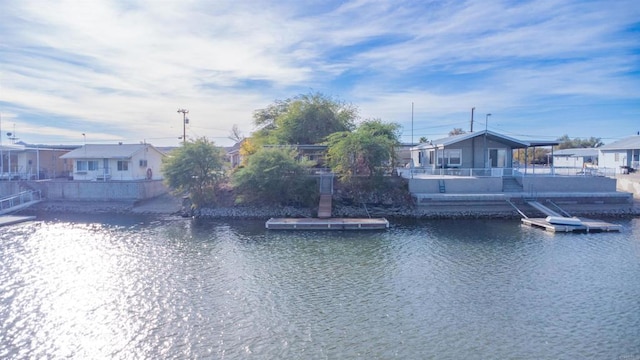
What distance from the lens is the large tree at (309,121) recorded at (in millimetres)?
40219

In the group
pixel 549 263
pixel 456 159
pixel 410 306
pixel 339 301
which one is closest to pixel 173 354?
pixel 339 301

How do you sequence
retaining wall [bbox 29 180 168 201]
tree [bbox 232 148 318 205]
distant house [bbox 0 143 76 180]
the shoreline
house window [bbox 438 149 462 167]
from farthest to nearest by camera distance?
distant house [bbox 0 143 76 180] < retaining wall [bbox 29 180 168 201] < house window [bbox 438 149 462 167] < tree [bbox 232 148 318 205] < the shoreline

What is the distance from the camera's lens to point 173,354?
10633mm

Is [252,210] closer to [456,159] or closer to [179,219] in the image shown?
[179,219]

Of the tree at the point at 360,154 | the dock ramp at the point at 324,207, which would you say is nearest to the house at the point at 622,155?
the tree at the point at 360,154

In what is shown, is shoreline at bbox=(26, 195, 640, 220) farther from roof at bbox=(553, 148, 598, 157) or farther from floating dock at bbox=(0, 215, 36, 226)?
roof at bbox=(553, 148, 598, 157)

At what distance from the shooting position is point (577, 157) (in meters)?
61.2

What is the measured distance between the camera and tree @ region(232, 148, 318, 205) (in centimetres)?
3122

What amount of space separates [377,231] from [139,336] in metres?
16.7

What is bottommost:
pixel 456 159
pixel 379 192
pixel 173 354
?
pixel 173 354

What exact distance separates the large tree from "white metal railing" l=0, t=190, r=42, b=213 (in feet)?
66.9

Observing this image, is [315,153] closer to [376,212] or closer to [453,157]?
[376,212]

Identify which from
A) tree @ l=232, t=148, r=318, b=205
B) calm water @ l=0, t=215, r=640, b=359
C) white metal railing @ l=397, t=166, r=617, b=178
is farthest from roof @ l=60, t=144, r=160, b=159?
white metal railing @ l=397, t=166, r=617, b=178

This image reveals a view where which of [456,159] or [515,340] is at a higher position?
[456,159]
